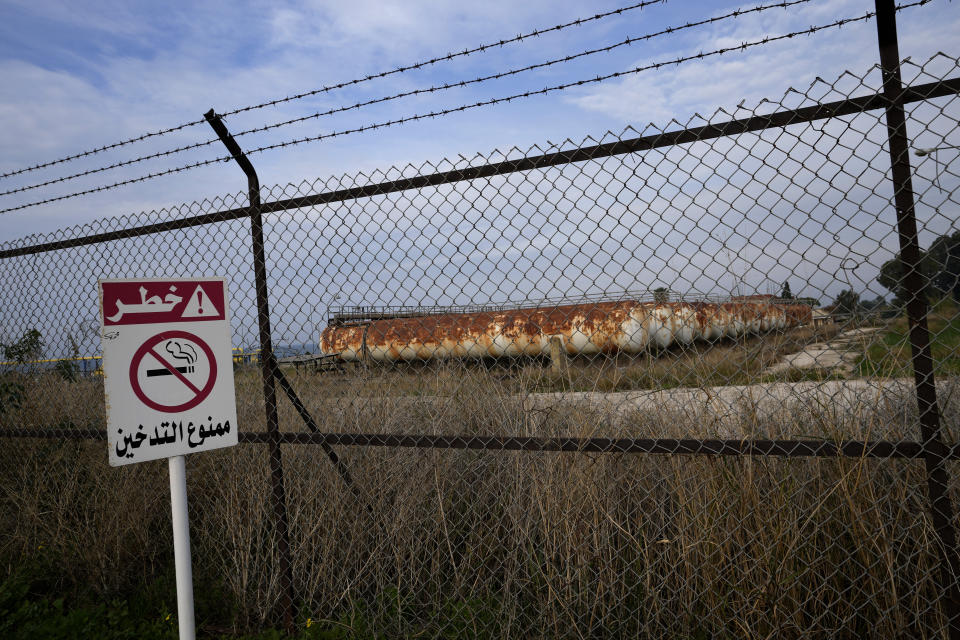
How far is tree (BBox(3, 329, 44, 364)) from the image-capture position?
550 centimetres

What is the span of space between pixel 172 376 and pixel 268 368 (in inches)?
41.3

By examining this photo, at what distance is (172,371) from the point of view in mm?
2412

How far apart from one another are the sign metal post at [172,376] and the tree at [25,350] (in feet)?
13.1

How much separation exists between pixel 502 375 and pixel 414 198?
1790 mm

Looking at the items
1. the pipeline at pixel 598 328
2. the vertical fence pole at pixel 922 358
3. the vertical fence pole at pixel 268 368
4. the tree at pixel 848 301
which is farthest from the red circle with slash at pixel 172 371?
the vertical fence pole at pixel 922 358

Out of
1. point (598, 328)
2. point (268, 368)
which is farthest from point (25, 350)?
point (598, 328)

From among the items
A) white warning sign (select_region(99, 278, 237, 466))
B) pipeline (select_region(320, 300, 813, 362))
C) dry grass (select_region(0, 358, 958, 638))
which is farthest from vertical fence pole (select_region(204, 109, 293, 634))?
white warning sign (select_region(99, 278, 237, 466))

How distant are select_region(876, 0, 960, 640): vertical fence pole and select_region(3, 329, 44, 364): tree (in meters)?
6.27

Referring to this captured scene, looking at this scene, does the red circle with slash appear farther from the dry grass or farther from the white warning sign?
the dry grass

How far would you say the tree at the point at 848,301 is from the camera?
2.45m

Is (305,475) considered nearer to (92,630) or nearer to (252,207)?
(92,630)

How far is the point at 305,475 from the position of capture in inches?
164

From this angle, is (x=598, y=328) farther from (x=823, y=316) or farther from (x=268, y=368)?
(x=268, y=368)

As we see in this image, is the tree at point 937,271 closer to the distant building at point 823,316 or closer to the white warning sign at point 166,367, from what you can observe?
the distant building at point 823,316
